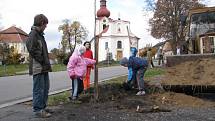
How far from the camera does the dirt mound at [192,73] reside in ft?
32.3

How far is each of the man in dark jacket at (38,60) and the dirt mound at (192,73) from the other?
3.45 metres

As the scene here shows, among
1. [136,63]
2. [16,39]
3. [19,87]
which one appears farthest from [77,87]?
[16,39]

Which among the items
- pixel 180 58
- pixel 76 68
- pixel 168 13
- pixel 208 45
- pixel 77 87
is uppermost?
pixel 168 13

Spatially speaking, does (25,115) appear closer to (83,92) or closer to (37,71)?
(37,71)

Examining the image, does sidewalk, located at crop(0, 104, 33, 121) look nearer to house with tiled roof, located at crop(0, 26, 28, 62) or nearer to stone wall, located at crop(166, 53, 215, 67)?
stone wall, located at crop(166, 53, 215, 67)

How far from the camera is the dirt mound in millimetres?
9859

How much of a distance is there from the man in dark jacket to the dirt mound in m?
3.45

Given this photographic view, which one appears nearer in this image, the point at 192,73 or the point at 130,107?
the point at 130,107

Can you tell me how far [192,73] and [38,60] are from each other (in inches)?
160

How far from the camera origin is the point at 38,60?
7996mm

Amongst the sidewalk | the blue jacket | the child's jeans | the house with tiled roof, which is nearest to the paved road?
the sidewalk

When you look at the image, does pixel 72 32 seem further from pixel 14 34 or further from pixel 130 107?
pixel 130 107

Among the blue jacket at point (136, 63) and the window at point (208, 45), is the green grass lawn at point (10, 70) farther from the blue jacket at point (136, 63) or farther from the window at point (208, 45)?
the window at point (208, 45)

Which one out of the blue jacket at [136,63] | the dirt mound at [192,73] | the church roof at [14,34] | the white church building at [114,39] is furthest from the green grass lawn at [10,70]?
the church roof at [14,34]
